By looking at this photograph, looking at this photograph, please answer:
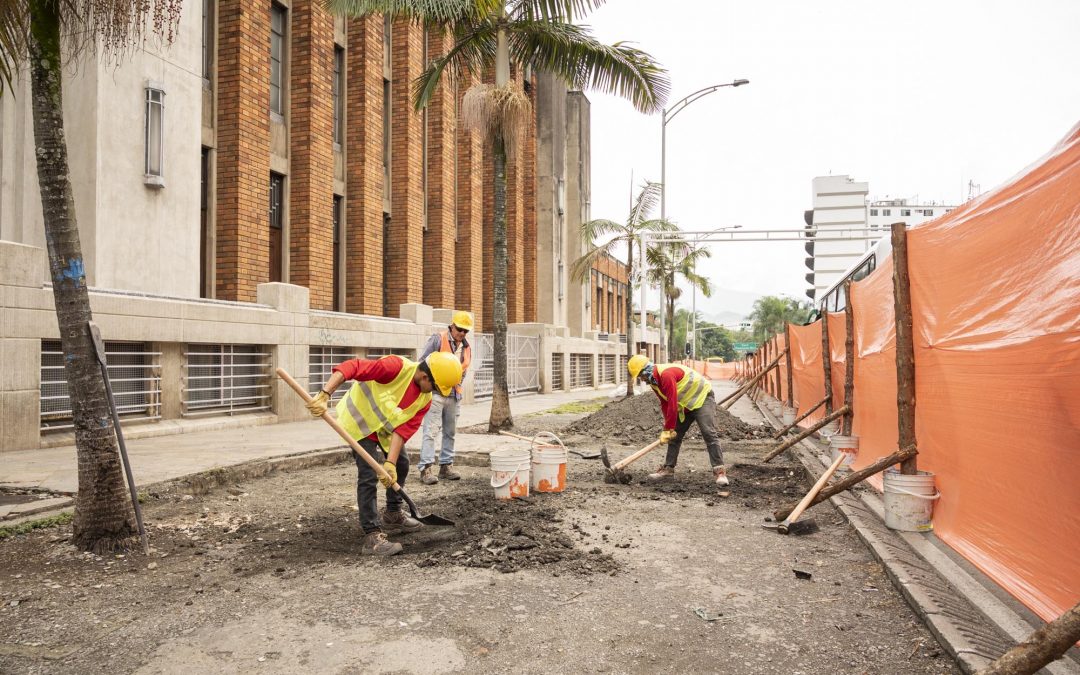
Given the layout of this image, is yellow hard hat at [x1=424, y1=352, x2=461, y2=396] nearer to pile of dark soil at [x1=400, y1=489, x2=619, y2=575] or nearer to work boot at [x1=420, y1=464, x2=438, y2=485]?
pile of dark soil at [x1=400, y1=489, x2=619, y2=575]

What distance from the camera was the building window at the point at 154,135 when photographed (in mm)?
11570

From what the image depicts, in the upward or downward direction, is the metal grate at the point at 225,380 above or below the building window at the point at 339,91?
below

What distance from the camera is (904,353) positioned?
562 centimetres

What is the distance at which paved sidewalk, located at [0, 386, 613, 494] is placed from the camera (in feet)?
23.0

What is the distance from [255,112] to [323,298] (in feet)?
14.2

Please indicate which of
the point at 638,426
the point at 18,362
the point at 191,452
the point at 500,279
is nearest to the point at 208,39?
the point at 500,279

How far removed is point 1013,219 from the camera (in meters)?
4.05

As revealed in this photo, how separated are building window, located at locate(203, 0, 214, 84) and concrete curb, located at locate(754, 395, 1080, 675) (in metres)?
14.1

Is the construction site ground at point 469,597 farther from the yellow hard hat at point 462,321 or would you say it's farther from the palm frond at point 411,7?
the palm frond at point 411,7

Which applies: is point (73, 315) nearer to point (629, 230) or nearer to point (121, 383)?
point (121, 383)

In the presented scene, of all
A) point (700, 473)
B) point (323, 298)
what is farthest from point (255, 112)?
point (700, 473)

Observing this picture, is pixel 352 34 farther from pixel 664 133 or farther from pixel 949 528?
pixel 949 528

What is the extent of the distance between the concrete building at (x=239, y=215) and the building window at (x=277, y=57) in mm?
32

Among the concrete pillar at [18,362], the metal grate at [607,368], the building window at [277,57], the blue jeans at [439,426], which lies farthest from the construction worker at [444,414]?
the metal grate at [607,368]
